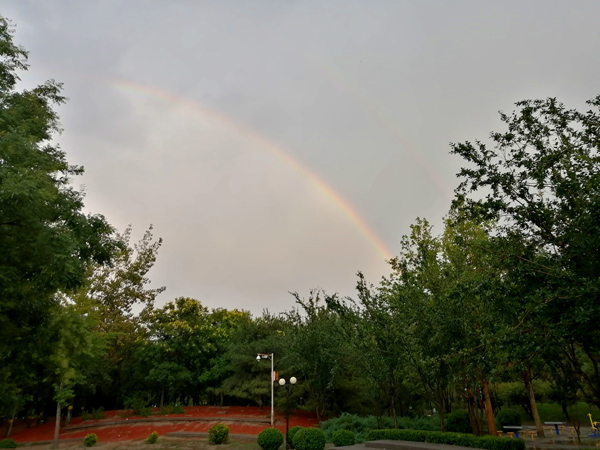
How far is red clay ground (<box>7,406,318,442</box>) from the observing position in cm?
3033

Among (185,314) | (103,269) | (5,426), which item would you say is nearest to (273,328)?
(185,314)

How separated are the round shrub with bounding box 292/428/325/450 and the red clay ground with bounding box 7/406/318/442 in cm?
749

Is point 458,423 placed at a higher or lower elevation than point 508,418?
higher

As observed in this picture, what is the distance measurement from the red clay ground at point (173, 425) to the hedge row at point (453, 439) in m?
9.52

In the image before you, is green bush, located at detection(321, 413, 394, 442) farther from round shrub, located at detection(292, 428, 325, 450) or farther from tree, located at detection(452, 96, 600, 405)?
tree, located at detection(452, 96, 600, 405)

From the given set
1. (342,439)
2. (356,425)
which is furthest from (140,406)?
(342,439)

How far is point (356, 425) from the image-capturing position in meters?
24.7

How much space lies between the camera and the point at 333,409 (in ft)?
107

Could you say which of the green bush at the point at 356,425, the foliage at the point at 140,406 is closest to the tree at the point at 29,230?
the green bush at the point at 356,425

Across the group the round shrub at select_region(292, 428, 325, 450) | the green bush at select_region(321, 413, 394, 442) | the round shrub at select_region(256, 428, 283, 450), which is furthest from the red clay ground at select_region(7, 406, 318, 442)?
the round shrub at select_region(292, 428, 325, 450)

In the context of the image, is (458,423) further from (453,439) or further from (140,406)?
(140,406)

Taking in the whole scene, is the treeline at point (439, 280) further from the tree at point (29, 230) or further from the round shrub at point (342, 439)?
the round shrub at point (342, 439)

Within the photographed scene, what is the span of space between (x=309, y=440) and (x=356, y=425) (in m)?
5.58

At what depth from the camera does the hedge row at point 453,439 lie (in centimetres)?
1497
